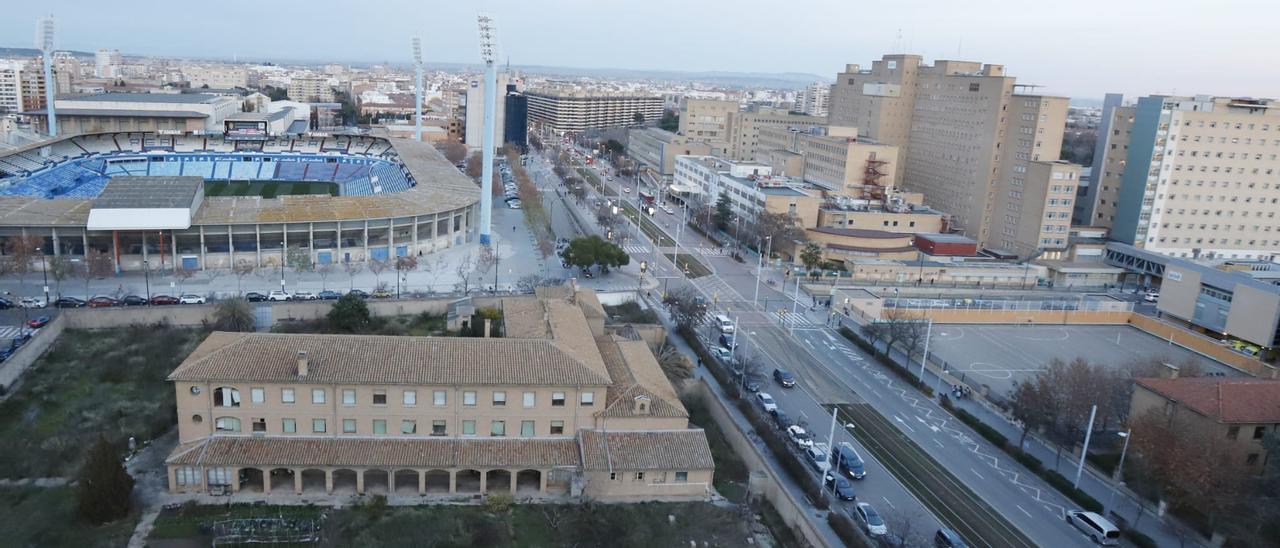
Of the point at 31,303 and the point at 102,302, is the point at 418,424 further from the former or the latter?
the point at 31,303

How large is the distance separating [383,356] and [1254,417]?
23.2m

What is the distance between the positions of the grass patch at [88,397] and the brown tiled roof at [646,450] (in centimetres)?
1224

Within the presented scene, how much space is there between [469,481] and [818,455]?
9.87m

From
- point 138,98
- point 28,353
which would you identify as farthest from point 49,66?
point 28,353

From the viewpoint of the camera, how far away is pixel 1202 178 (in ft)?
172

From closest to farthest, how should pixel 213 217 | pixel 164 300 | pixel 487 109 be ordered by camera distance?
pixel 164 300, pixel 213 217, pixel 487 109

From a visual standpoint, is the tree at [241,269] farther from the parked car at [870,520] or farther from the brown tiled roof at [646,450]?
the parked car at [870,520]

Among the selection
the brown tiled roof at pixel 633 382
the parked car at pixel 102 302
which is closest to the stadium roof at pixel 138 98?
the parked car at pixel 102 302

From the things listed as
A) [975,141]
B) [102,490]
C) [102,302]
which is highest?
[975,141]

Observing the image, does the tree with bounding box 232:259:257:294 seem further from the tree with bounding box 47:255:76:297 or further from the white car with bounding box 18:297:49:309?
the white car with bounding box 18:297:49:309

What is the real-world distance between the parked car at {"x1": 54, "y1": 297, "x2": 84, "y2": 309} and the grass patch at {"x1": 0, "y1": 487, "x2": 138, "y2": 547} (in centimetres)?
1470

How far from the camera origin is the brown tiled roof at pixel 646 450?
21.0 metres

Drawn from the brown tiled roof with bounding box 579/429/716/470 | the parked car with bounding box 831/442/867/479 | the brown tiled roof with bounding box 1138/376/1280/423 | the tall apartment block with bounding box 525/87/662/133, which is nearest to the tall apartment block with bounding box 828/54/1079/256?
the brown tiled roof with bounding box 1138/376/1280/423

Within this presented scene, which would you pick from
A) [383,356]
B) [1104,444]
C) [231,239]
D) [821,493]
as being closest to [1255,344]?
[1104,444]
